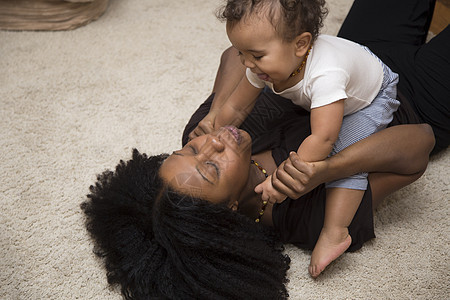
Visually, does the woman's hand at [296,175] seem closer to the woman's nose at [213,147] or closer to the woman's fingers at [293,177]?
the woman's fingers at [293,177]

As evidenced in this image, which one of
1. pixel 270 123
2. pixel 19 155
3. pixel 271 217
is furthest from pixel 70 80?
pixel 271 217

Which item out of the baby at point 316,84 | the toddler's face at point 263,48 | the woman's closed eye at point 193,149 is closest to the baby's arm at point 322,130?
the baby at point 316,84

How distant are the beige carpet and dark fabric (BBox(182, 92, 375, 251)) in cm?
7

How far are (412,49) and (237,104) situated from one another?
61cm

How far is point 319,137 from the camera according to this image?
0.93 m

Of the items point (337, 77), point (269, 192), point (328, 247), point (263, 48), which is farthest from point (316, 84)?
point (328, 247)

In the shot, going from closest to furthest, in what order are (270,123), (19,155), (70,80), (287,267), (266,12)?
(266,12) → (287,267) → (270,123) → (19,155) → (70,80)

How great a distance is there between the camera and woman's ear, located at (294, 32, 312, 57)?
898mm

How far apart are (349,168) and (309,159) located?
117 mm

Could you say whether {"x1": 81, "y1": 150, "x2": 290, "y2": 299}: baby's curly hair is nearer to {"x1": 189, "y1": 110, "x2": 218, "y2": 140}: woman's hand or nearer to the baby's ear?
the baby's ear

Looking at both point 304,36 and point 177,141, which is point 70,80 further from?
point 304,36

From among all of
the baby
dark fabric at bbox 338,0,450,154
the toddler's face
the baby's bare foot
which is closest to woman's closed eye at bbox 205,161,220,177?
the baby

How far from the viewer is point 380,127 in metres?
1.10

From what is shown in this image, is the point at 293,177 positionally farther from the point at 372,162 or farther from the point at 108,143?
the point at 108,143
